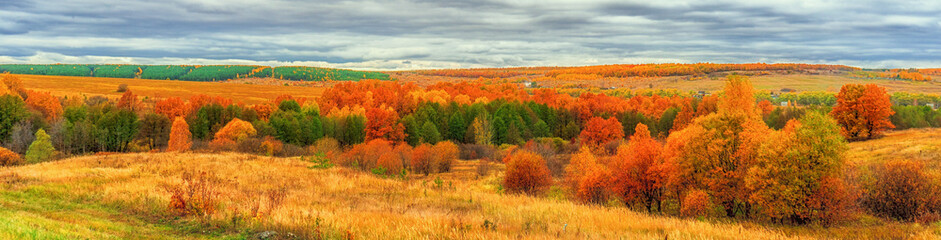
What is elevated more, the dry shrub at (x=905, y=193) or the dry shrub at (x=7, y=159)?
the dry shrub at (x=905, y=193)

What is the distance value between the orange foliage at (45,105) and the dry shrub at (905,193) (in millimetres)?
125671

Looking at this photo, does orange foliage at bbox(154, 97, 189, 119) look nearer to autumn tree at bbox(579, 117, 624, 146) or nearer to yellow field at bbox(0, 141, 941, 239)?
autumn tree at bbox(579, 117, 624, 146)

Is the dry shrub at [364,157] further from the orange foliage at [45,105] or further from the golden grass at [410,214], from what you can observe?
the orange foliage at [45,105]

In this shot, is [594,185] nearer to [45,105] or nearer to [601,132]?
[601,132]

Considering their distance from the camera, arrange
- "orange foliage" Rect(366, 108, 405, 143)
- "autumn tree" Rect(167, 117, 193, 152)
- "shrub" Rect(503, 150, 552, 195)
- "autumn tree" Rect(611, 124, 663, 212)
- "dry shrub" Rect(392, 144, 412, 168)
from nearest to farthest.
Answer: "autumn tree" Rect(611, 124, 663, 212), "shrub" Rect(503, 150, 552, 195), "dry shrub" Rect(392, 144, 412, 168), "autumn tree" Rect(167, 117, 193, 152), "orange foliage" Rect(366, 108, 405, 143)

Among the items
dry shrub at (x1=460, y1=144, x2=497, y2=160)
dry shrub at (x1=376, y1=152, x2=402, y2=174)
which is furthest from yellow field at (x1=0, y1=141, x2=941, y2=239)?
dry shrub at (x1=460, y1=144, x2=497, y2=160)

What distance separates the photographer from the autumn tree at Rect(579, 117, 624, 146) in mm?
104438

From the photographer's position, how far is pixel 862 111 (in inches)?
3290

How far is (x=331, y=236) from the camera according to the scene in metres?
13.8

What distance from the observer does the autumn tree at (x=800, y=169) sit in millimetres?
34344

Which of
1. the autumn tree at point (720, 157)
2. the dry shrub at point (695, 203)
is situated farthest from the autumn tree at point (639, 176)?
the dry shrub at point (695, 203)

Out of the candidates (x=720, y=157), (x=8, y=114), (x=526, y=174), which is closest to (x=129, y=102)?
(x=8, y=114)

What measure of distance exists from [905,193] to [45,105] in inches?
5420

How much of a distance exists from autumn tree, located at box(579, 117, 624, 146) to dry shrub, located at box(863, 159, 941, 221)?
6471 cm
